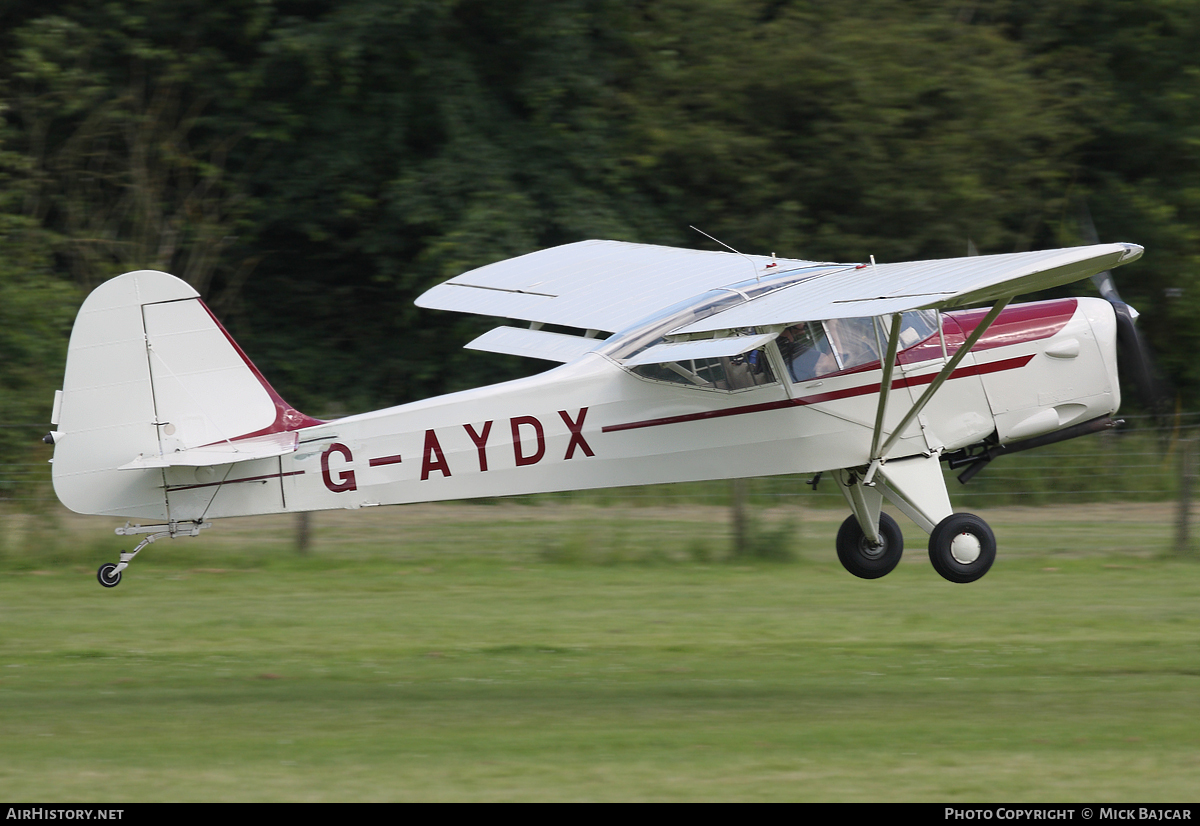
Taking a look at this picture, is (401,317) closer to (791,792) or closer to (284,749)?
(284,749)

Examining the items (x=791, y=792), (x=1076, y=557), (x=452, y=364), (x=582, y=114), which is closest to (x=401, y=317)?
(x=452, y=364)

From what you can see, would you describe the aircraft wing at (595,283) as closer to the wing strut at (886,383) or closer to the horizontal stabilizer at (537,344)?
the horizontal stabilizer at (537,344)

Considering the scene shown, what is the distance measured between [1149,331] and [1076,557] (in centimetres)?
679

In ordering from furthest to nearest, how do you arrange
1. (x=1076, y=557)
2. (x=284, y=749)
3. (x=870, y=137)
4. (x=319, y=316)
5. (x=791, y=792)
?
(x=319, y=316)
(x=870, y=137)
(x=1076, y=557)
(x=284, y=749)
(x=791, y=792)

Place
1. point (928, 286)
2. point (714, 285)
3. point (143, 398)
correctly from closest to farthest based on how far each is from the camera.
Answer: point (928, 286) → point (143, 398) → point (714, 285)

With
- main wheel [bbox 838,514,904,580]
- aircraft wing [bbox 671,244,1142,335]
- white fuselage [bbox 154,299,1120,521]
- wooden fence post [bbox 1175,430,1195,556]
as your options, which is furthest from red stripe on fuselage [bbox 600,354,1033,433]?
wooden fence post [bbox 1175,430,1195,556]

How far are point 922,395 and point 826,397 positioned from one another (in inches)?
23.5

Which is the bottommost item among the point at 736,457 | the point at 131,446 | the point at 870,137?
the point at 870,137

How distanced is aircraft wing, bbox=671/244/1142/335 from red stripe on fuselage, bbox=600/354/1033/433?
0.61 m

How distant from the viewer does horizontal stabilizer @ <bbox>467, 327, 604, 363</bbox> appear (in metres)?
9.16

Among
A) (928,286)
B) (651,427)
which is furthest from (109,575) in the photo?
(928,286)

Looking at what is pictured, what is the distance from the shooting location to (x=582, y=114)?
18.2m

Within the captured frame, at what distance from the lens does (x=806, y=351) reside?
840 cm

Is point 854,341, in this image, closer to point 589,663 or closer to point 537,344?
point 537,344
